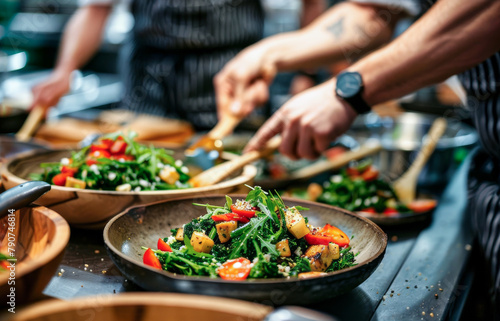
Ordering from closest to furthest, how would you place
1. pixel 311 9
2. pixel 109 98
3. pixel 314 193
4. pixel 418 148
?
1. pixel 314 193
2. pixel 418 148
3. pixel 311 9
4. pixel 109 98

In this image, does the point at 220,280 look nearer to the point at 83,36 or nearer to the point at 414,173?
the point at 414,173

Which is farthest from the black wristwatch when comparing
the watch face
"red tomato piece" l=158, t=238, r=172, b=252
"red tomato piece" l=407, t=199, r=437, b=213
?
"red tomato piece" l=158, t=238, r=172, b=252

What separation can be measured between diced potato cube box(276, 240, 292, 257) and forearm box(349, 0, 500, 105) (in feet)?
2.62

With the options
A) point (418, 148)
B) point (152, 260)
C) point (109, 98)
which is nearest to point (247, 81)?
point (418, 148)

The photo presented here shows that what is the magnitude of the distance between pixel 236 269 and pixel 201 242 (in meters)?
0.14

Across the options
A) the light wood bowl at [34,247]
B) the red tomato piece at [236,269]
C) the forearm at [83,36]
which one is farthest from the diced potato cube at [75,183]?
the forearm at [83,36]

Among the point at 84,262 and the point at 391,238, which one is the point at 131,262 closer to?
the point at 84,262

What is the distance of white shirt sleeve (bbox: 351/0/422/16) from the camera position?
2.29 metres

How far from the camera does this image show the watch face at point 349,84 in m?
1.67

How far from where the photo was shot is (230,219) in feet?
3.83

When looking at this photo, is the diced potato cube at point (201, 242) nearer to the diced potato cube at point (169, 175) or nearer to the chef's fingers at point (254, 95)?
the diced potato cube at point (169, 175)

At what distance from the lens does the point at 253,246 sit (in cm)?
109

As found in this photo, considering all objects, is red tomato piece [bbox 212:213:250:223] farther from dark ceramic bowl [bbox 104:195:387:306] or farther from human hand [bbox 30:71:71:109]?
human hand [bbox 30:71:71:109]

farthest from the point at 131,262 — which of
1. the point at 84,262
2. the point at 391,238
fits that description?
the point at 391,238
